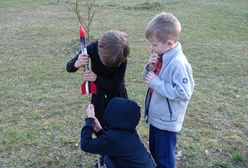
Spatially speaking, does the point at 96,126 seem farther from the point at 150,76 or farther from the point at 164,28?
the point at 164,28

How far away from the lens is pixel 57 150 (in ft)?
12.1

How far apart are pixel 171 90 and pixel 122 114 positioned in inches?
15.0

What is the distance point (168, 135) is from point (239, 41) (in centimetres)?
633

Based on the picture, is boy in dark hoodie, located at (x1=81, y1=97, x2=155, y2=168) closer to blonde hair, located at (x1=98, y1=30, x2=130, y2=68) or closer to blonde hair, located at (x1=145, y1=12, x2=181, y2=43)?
blonde hair, located at (x1=98, y1=30, x2=130, y2=68)

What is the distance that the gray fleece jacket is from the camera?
8.32 ft

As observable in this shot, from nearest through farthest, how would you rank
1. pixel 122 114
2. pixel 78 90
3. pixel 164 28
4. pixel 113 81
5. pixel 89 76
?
pixel 122 114 < pixel 164 28 < pixel 89 76 < pixel 113 81 < pixel 78 90

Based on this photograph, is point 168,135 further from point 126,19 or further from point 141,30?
point 126,19

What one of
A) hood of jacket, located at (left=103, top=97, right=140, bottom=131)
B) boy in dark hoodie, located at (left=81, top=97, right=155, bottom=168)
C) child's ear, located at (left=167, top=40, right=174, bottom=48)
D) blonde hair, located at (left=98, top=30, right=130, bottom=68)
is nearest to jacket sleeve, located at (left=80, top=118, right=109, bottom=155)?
boy in dark hoodie, located at (left=81, top=97, right=155, bottom=168)

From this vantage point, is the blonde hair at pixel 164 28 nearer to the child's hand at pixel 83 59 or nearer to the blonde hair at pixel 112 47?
the blonde hair at pixel 112 47

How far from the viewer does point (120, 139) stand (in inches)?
96.1

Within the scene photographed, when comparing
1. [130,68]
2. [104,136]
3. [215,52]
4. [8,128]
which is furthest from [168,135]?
[215,52]

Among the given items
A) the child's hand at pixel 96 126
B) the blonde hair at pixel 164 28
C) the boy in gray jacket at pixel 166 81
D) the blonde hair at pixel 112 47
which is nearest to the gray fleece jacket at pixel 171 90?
the boy in gray jacket at pixel 166 81

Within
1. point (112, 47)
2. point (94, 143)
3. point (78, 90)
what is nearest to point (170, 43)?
point (112, 47)

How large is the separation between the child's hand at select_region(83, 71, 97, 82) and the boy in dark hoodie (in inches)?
14.8
